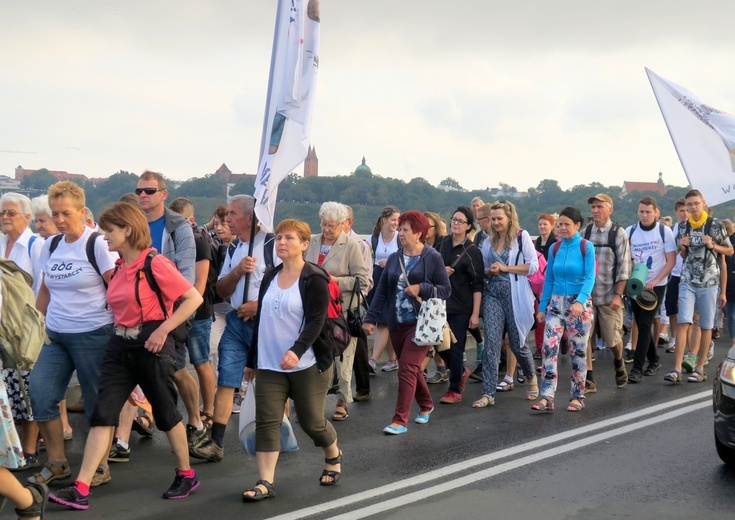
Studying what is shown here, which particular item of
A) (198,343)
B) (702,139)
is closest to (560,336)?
(702,139)

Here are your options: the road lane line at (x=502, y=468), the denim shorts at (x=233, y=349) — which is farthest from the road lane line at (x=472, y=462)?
the denim shorts at (x=233, y=349)

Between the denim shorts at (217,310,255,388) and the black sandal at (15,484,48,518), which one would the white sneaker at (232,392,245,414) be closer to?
the denim shorts at (217,310,255,388)

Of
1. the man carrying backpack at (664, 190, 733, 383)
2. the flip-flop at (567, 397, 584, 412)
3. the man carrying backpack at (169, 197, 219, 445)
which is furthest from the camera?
the man carrying backpack at (664, 190, 733, 383)

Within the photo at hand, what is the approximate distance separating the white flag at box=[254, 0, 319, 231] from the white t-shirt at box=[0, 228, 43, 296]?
1.72 metres

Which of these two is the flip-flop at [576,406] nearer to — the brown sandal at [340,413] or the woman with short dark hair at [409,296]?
the woman with short dark hair at [409,296]

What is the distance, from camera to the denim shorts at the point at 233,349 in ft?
22.0

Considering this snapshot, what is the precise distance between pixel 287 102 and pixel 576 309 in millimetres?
3283

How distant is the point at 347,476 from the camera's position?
6.20m

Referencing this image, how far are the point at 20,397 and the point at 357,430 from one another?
105 inches

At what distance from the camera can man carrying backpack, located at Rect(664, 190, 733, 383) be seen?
987 centimetres

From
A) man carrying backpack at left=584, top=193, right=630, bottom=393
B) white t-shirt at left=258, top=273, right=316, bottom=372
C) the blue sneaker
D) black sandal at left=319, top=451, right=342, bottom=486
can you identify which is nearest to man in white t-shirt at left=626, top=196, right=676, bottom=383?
man carrying backpack at left=584, top=193, right=630, bottom=393

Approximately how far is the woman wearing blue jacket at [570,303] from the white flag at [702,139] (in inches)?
61.7

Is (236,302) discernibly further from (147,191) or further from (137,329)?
(137,329)

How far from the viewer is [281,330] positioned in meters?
5.83
